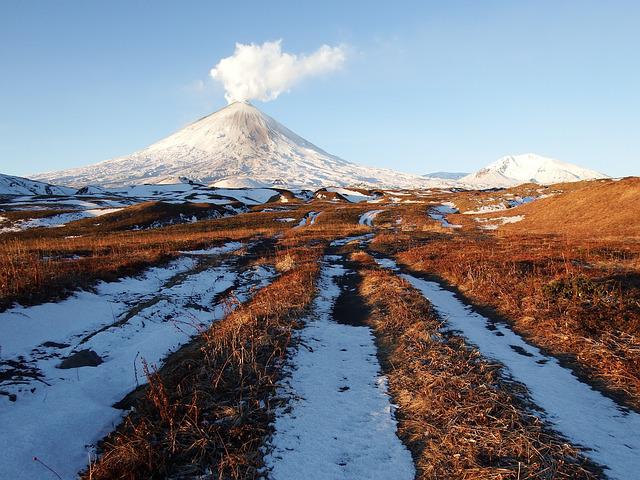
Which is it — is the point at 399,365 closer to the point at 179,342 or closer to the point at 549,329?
the point at 549,329

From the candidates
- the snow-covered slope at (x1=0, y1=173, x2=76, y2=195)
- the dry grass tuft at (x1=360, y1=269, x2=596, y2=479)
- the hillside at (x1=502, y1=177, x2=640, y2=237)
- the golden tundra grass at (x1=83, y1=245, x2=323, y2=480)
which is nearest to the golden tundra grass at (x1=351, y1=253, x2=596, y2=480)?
the dry grass tuft at (x1=360, y1=269, x2=596, y2=479)

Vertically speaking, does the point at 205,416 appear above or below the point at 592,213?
below

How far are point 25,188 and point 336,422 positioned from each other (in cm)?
19970

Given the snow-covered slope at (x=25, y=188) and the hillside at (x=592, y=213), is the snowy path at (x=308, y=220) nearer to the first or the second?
the hillside at (x=592, y=213)

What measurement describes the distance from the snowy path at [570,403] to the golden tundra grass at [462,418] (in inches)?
17.9

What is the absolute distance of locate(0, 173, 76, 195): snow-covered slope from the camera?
154875 millimetres

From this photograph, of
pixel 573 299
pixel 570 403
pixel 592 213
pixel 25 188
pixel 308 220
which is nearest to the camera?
pixel 570 403

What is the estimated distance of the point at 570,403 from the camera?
7332 mm

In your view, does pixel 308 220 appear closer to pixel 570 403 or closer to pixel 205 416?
pixel 570 403

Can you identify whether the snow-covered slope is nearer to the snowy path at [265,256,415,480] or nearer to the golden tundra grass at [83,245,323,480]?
the golden tundra grass at [83,245,323,480]

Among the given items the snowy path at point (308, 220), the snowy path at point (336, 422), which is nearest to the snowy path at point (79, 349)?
the snowy path at point (336, 422)

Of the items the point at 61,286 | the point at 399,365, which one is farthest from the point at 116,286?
the point at 399,365

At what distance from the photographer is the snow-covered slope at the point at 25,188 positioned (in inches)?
6097

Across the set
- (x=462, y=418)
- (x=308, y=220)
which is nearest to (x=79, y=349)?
(x=462, y=418)
